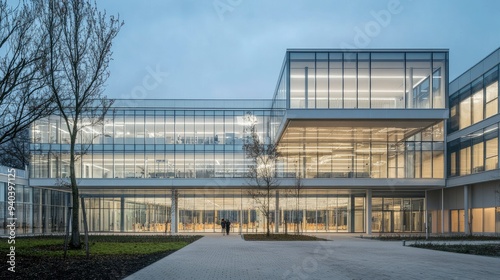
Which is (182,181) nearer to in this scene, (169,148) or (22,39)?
(169,148)

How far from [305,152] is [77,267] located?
3568 centimetres

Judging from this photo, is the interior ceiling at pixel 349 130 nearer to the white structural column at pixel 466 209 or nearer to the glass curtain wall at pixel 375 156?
the glass curtain wall at pixel 375 156

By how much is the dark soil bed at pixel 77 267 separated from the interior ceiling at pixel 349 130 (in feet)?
77.9

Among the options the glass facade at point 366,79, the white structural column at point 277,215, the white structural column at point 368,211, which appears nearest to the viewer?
the glass facade at point 366,79

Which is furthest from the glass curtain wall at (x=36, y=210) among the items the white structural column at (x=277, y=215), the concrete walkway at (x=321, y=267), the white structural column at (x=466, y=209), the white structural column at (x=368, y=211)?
the white structural column at (x=466, y=209)

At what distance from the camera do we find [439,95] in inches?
1502

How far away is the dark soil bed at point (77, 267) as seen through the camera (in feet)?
41.9

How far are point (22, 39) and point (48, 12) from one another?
14.7ft

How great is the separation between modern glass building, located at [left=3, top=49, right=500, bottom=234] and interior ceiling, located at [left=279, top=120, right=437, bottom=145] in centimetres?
10

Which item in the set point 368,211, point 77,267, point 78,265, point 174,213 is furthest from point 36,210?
point 77,267

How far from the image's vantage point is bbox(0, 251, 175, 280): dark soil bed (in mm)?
12781

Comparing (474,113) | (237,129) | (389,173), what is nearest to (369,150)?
(389,173)

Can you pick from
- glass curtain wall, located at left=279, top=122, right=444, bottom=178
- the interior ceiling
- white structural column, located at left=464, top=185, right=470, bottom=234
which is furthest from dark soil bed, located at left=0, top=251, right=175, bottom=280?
white structural column, located at left=464, top=185, right=470, bottom=234

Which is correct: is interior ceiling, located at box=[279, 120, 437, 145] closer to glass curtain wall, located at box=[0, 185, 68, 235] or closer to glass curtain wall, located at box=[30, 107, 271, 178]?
glass curtain wall, located at box=[30, 107, 271, 178]
